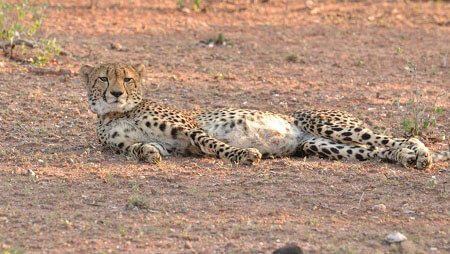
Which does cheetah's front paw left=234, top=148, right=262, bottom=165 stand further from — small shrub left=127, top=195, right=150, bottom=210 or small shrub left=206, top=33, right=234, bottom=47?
small shrub left=206, top=33, right=234, bottom=47

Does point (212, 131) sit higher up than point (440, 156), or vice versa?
point (212, 131)

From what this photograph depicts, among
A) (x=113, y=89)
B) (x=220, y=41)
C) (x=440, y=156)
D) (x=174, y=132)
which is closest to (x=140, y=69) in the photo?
(x=113, y=89)

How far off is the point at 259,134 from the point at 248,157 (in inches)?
22.2

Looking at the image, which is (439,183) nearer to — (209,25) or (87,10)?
(209,25)

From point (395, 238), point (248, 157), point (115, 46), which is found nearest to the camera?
point (395, 238)

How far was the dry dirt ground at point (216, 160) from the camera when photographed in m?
5.48

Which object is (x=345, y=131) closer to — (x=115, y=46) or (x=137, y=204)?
(x=137, y=204)

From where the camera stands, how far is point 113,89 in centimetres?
768

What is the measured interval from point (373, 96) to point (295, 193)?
4028mm

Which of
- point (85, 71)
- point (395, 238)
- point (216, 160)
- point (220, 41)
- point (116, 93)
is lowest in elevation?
point (216, 160)

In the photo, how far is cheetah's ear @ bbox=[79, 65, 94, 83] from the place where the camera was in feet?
26.1

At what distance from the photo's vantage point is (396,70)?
11.5 m

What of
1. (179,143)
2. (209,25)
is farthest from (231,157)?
(209,25)

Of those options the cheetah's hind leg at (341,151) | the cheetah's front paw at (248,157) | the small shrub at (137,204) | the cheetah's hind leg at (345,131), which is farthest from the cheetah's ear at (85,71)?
the small shrub at (137,204)
